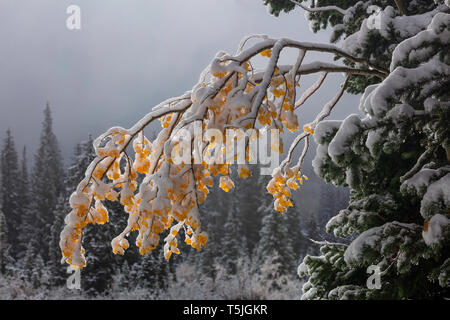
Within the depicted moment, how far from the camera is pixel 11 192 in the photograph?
4025 centimetres

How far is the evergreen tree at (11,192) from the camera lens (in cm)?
3845

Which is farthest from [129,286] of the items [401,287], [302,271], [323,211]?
[323,211]

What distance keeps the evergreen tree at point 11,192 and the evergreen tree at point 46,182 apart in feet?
5.21

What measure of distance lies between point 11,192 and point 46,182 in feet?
12.4

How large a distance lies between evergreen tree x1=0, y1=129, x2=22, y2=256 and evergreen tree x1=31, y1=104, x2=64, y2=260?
1.59 metres

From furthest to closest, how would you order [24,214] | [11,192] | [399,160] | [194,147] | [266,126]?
[24,214] < [11,192] < [399,160] < [266,126] < [194,147]

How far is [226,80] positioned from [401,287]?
199 cm

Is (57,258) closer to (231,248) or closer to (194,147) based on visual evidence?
(231,248)

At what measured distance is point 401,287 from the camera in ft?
9.50

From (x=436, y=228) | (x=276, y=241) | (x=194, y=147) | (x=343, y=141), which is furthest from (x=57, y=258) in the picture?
(x=436, y=228)

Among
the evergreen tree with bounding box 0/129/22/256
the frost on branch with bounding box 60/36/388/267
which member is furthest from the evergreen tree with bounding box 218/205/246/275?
the frost on branch with bounding box 60/36/388/267

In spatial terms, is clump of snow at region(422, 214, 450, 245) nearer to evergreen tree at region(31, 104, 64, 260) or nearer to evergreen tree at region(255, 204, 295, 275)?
evergreen tree at region(255, 204, 295, 275)

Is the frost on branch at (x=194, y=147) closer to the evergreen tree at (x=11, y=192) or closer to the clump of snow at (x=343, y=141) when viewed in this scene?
the clump of snow at (x=343, y=141)

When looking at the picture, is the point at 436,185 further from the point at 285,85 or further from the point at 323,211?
the point at 323,211
